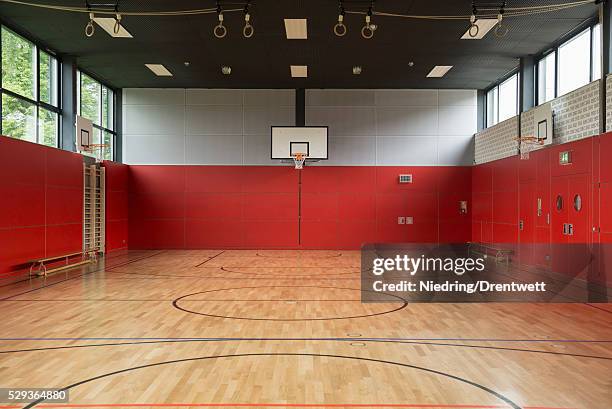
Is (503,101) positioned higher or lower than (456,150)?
higher

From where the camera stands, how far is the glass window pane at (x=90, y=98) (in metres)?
15.7

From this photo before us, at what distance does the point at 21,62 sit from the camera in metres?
12.4

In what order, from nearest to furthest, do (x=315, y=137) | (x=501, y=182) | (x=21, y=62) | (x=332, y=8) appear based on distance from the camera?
(x=332, y=8) → (x=21, y=62) → (x=501, y=182) → (x=315, y=137)

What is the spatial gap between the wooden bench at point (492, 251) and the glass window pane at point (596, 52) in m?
4.64

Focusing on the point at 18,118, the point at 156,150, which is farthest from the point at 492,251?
the point at 18,118

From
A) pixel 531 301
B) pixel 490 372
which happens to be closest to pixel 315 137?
pixel 531 301

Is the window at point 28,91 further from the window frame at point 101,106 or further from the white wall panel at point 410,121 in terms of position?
the white wall panel at point 410,121

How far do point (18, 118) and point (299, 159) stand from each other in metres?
8.04

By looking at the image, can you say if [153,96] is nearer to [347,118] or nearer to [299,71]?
[299,71]

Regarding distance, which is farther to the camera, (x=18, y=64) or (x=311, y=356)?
(x=18, y=64)

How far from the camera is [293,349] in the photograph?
5.65 meters

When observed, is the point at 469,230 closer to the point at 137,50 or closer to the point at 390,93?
the point at 390,93

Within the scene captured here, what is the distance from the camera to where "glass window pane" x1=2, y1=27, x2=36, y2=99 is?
11.6m

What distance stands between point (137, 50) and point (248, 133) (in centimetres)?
520
